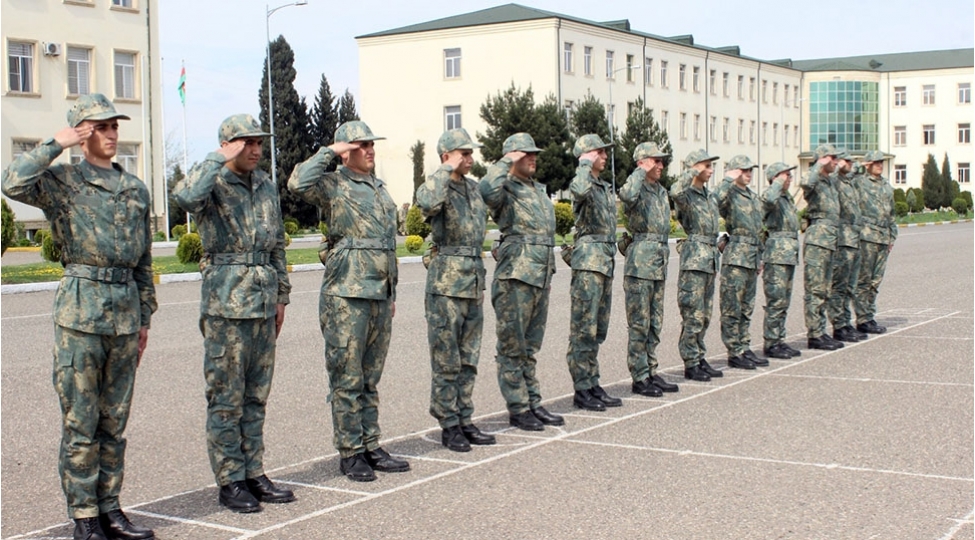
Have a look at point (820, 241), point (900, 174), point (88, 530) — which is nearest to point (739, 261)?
point (820, 241)

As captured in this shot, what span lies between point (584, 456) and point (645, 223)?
3.09m

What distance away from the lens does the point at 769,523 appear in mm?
6078

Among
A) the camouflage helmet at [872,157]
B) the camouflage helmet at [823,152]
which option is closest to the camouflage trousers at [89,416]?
the camouflage helmet at [823,152]

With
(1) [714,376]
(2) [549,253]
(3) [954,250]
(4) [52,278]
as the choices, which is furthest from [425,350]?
(3) [954,250]

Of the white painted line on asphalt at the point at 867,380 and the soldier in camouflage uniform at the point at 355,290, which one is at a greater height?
the soldier in camouflage uniform at the point at 355,290

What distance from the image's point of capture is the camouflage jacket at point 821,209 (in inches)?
529

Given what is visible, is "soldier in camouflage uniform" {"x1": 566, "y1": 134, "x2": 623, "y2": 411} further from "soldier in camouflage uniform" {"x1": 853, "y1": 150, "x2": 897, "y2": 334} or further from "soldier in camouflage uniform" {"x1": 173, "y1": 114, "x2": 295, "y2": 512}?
"soldier in camouflage uniform" {"x1": 853, "y1": 150, "x2": 897, "y2": 334}

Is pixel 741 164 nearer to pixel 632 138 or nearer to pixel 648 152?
pixel 648 152

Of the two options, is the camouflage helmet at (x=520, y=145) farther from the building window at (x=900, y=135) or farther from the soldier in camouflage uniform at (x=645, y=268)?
the building window at (x=900, y=135)

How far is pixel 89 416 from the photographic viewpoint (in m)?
5.71

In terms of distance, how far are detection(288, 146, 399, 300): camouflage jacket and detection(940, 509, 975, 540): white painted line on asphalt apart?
3.35m

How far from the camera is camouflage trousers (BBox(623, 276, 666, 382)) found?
394 inches

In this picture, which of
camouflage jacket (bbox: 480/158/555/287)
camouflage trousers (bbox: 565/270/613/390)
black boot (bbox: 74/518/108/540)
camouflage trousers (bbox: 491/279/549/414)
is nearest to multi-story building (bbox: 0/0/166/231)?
camouflage trousers (bbox: 565/270/613/390)

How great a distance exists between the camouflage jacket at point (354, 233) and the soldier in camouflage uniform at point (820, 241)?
717 centimetres
